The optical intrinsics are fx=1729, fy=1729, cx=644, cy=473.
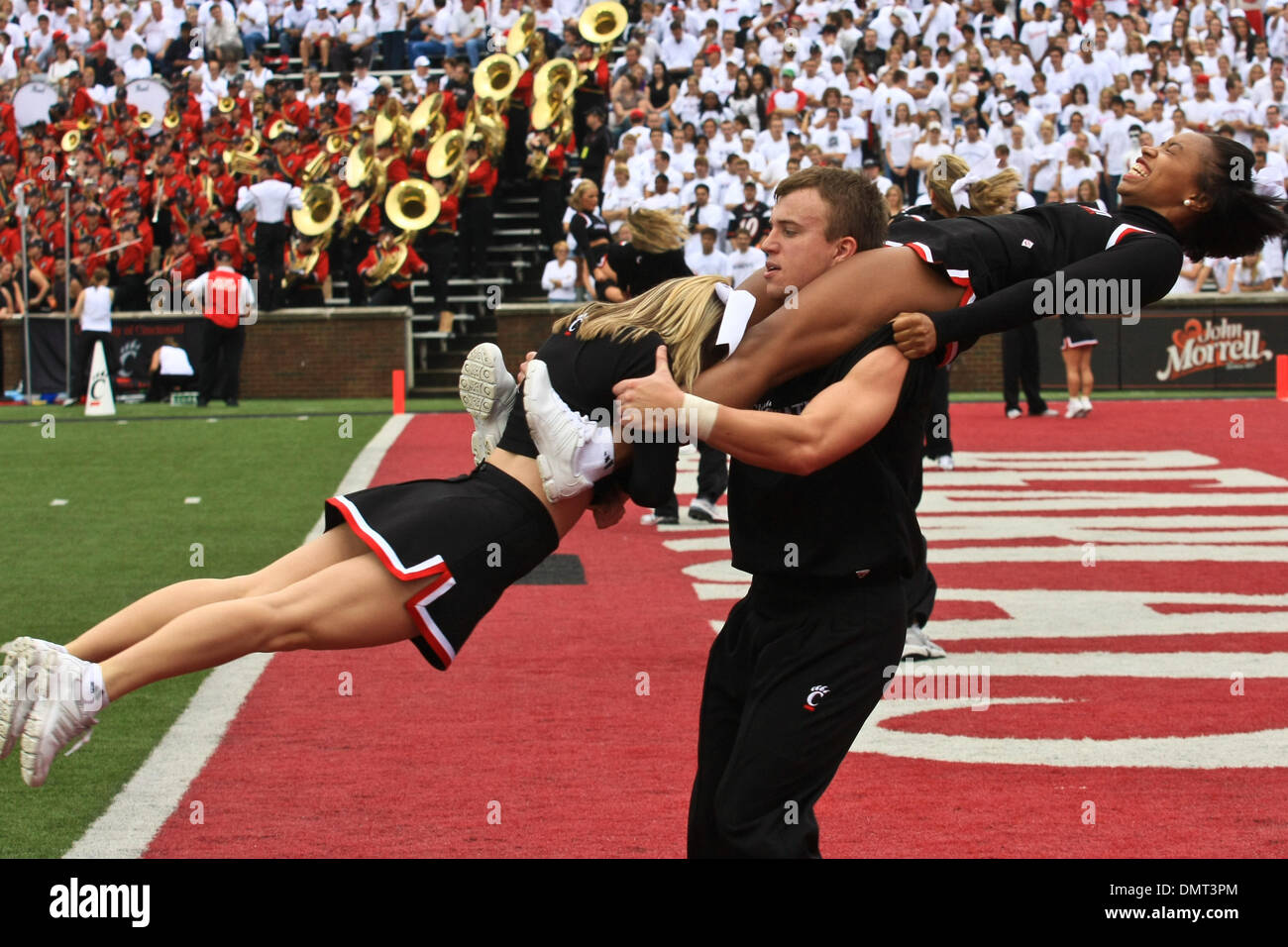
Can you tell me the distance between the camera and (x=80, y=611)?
884cm

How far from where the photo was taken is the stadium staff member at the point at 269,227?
2452 cm

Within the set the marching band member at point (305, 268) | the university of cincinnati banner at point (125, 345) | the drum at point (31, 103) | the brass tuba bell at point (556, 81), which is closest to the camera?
the university of cincinnati banner at point (125, 345)

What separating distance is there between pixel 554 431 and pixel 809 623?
740mm

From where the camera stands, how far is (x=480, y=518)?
4.16 meters

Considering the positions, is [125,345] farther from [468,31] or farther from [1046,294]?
[1046,294]

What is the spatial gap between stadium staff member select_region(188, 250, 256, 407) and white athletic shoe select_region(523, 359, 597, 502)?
62.0 feet

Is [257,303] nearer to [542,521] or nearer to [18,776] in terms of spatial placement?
[18,776]

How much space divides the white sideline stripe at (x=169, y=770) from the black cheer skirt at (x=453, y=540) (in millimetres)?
1462

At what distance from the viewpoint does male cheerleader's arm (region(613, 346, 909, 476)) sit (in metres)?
3.65

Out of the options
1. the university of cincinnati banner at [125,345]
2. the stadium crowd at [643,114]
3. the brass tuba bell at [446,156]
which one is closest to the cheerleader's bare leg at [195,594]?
the stadium crowd at [643,114]

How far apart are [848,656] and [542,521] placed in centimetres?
84

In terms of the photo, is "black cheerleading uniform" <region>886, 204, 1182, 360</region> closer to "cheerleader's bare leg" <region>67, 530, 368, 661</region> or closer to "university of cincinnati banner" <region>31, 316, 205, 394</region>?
"cheerleader's bare leg" <region>67, 530, 368, 661</region>

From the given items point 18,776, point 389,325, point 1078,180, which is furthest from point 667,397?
point 389,325

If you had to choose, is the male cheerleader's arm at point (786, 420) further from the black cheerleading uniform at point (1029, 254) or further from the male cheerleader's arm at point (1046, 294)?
the black cheerleading uniform at point (1029, 254)
